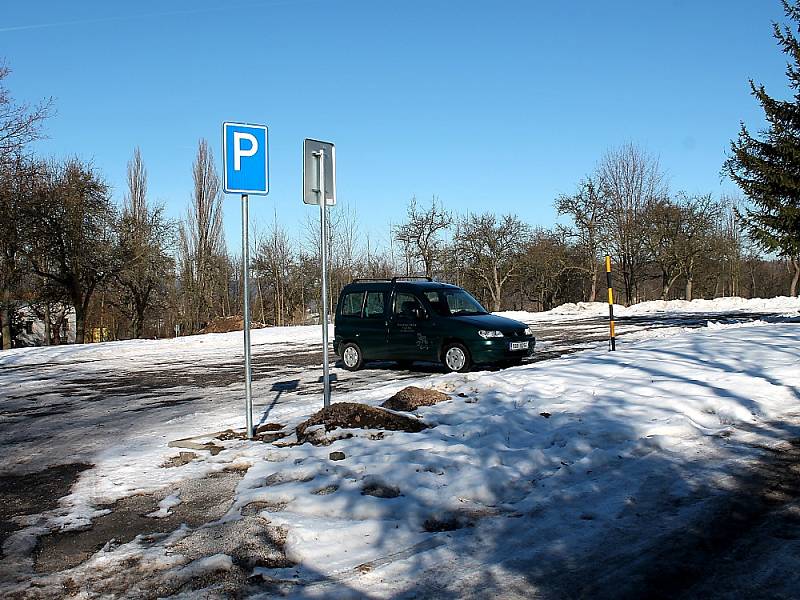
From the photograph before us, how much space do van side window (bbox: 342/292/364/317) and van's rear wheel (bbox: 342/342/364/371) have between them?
2.08 ft

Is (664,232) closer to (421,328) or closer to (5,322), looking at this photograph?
(421,328)

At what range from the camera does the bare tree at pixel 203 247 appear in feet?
139

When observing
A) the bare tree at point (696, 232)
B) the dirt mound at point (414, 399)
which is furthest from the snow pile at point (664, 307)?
the dirt mound at point (414, 399)

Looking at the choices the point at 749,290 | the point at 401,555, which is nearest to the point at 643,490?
the point at 401,555

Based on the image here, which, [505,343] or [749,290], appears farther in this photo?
[749,290]

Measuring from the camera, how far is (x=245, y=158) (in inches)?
273

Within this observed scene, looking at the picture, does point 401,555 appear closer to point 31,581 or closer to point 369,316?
point 31,581

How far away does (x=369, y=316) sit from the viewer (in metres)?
13.5

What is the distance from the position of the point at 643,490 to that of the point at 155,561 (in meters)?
3.24

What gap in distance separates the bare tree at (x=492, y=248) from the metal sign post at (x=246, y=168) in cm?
4322

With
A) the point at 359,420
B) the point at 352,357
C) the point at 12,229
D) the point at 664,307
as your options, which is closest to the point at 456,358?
the point at 352,357

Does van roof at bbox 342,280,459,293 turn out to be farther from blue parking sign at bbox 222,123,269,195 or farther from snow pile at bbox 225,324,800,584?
blue parking sign at bbox 222,123,269,195

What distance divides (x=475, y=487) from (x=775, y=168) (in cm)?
2071

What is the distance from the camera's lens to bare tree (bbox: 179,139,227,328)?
139ft
